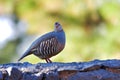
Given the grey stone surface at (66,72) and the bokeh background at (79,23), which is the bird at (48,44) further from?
the bokeh background at (79,23)

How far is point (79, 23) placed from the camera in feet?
35.1

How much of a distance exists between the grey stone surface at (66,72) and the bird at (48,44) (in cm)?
85

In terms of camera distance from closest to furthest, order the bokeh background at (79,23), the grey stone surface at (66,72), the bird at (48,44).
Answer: the grey stone surface at (66,72)
the bird at (48,44)
the bokeh background at (79,23)

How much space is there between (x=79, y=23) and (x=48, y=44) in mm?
5510

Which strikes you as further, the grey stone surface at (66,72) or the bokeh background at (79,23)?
the bokeh background at (79,23)

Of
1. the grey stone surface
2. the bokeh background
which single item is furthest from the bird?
the bokeh background

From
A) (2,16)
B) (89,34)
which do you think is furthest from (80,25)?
(2,16)

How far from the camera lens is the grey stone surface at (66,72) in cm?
396

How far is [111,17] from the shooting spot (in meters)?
10.4

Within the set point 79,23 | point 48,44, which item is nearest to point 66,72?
point 48,44

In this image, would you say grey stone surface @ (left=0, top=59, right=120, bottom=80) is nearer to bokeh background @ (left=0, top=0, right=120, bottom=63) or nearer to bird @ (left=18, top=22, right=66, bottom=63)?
bird @ (left=18, top=22, right=66, bottom=63)

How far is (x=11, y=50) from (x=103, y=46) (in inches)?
131

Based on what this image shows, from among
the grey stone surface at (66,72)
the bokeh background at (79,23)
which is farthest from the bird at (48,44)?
the bokeh background at (79,23)

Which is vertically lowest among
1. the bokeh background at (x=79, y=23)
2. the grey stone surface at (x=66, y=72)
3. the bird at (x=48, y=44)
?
the grey stone surface at (x=66, y=72)
